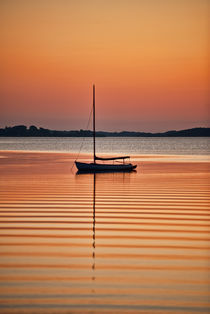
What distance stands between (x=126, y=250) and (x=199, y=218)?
5548mm

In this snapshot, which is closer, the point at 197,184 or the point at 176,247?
the point at 176,247

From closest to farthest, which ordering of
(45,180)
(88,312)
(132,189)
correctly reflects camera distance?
(88,312) < (132,189) < (45,180)

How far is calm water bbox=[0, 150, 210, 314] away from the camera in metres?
8.68

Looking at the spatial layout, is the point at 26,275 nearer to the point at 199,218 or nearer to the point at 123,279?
the point at 123,279

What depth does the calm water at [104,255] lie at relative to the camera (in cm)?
868

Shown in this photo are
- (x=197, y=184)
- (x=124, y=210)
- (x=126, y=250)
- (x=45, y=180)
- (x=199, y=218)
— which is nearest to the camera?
(x=126, y=250)

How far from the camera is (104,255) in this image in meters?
12.0

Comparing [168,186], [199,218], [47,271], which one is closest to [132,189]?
[168,186]

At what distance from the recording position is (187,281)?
985 cm

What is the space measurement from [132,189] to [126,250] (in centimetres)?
1572

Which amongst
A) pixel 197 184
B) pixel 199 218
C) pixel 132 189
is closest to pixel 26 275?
pixel 199 218

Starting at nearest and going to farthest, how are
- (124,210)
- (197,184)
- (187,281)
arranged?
(187,281), (124,210), (197,184)

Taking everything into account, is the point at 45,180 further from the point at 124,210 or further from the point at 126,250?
the point at 126,250

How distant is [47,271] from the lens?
1041cm
